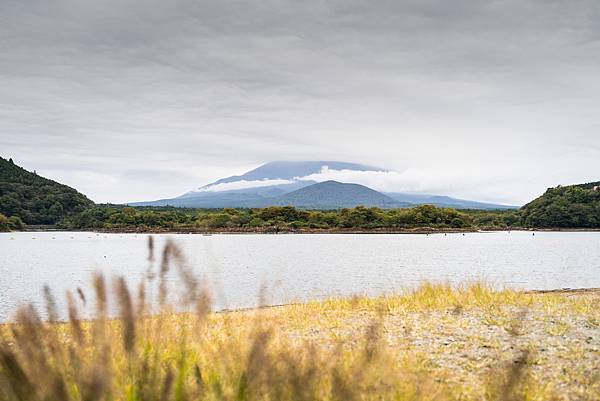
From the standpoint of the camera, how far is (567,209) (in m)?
130

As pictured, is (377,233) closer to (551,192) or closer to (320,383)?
(551,192)

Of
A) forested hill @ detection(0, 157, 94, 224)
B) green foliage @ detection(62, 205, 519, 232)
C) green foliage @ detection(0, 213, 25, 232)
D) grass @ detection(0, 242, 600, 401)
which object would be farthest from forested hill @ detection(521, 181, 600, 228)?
grass @ detection(0, 242, 600, 401)

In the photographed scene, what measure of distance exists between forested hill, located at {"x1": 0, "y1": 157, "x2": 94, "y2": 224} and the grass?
139m

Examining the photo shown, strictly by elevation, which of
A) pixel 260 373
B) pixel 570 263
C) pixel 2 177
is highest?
pixel 2 177

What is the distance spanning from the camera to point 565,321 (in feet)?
31.8

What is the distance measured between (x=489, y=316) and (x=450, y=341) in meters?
2.68

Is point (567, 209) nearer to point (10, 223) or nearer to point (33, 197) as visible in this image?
point (33, 197)

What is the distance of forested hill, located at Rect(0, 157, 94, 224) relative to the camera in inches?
5325

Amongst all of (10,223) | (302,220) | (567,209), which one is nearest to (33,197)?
(10,223)

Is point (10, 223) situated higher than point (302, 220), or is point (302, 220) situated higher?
point (10, 223)

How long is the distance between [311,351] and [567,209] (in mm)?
140195

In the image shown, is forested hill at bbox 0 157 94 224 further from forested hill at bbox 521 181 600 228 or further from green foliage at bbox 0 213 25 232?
forested hill at bbox 521 181 600 228

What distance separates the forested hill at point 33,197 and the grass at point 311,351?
13916cm

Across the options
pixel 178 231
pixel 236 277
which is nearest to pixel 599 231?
pixel 178 231
